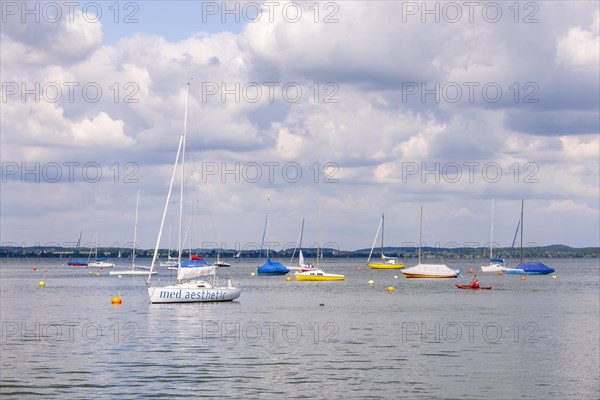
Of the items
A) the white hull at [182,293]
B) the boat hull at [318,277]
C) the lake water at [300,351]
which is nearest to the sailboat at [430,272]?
the boat hull at [318,277]

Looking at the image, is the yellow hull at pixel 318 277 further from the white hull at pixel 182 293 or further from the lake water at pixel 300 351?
the white hull at pixel 182 293

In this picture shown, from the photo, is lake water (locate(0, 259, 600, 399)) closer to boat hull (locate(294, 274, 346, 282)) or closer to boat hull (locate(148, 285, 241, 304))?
boat hull (locate(148, 285, 241, 304))

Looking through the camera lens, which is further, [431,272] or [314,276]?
[431,272]

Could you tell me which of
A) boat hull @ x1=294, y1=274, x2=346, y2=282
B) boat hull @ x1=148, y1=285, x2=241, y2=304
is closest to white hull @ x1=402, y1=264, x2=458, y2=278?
boat hull @ x1=294, y1=274, x2=346, y2=282

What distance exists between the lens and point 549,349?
58812 mm

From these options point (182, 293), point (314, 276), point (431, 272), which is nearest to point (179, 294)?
point (182, 293)

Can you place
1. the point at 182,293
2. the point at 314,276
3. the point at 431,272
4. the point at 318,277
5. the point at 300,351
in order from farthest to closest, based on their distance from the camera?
the point at 431,272, the point at 318,277, the point at 314,276, the point at 182,293, the point at 300,351

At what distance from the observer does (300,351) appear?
5741 centimetres

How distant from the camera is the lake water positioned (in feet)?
143

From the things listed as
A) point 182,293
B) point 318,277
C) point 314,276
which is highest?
point 314,276

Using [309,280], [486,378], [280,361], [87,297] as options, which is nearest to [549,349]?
[486,378]

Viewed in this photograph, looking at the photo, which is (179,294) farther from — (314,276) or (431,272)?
(431,272)

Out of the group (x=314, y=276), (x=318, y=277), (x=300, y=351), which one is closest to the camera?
(x=300, y=351)

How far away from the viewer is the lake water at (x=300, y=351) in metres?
43.5
